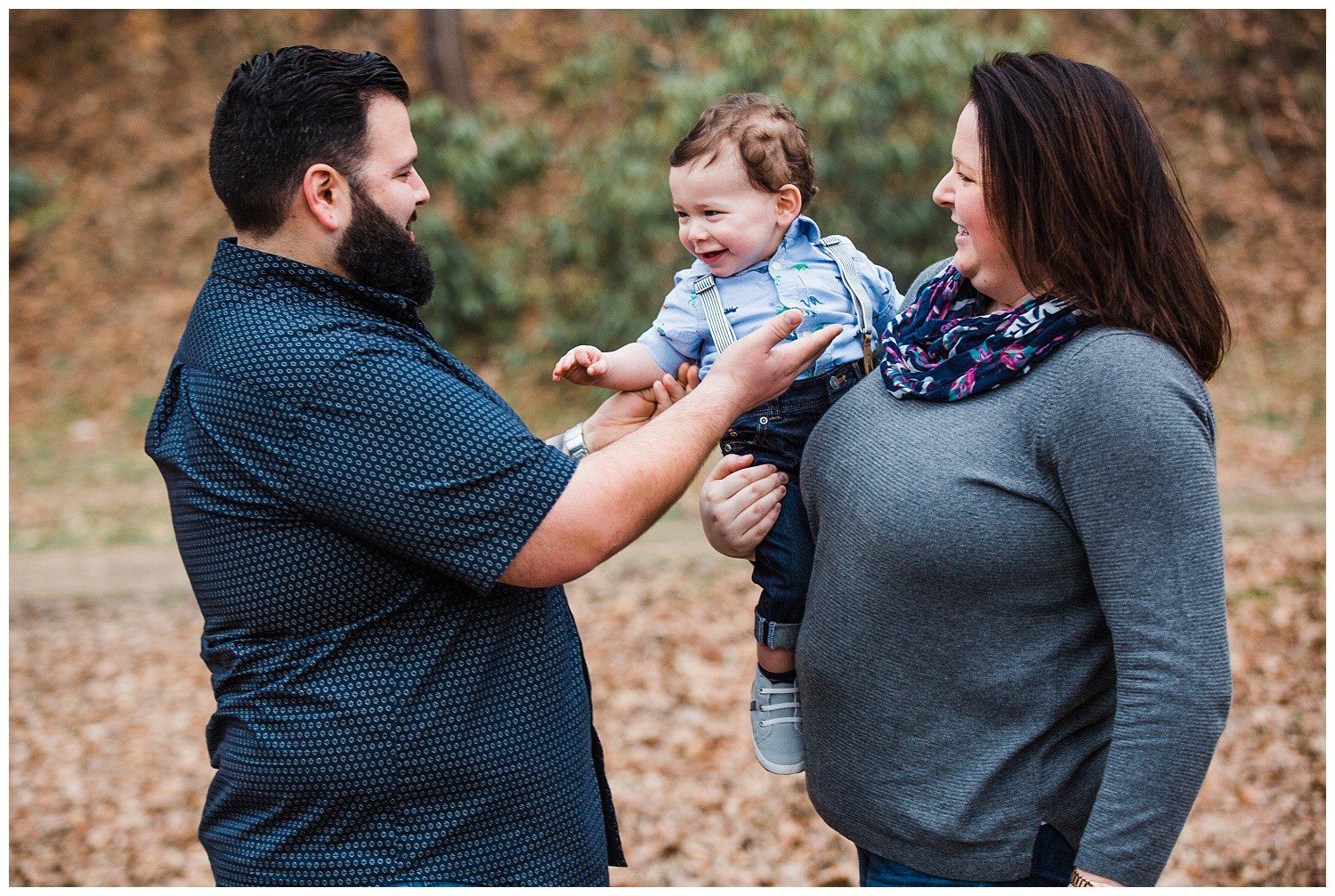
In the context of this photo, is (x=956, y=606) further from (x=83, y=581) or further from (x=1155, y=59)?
(x=1155, y=59)

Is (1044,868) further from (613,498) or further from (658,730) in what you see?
(658,730)

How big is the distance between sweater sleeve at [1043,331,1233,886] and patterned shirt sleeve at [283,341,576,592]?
0.86 metres

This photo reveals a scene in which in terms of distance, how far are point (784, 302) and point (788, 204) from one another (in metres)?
0.23

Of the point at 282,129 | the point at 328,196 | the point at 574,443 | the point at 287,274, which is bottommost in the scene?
the point at 574,443

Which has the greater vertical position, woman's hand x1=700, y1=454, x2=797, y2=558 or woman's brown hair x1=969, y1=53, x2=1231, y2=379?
woman's brown hair x1=969, y1=53, x2=1231, y2=379

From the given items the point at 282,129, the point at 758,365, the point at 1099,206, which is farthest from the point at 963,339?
the point at 282,129

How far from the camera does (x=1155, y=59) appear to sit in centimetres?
1302

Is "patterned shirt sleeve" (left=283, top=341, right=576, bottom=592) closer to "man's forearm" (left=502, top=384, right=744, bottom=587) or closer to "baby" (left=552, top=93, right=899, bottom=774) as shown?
"man's forearm" (left=502, top=384, right=744, bottom=587)

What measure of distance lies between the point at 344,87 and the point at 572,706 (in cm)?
123

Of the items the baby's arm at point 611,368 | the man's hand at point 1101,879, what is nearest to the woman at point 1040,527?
the man's hand at point 1101,879

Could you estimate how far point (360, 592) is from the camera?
1989 mm

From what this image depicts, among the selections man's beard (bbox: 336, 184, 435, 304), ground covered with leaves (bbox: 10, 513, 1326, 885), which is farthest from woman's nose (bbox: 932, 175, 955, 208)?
ground covered with leaves (bbox: 10, 513, 1326, 885)

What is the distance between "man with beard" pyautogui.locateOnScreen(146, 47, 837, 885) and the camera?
6.29 feet

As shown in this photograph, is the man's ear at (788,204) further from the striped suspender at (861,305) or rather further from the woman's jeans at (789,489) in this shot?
the woman's jeans at (789,489)
